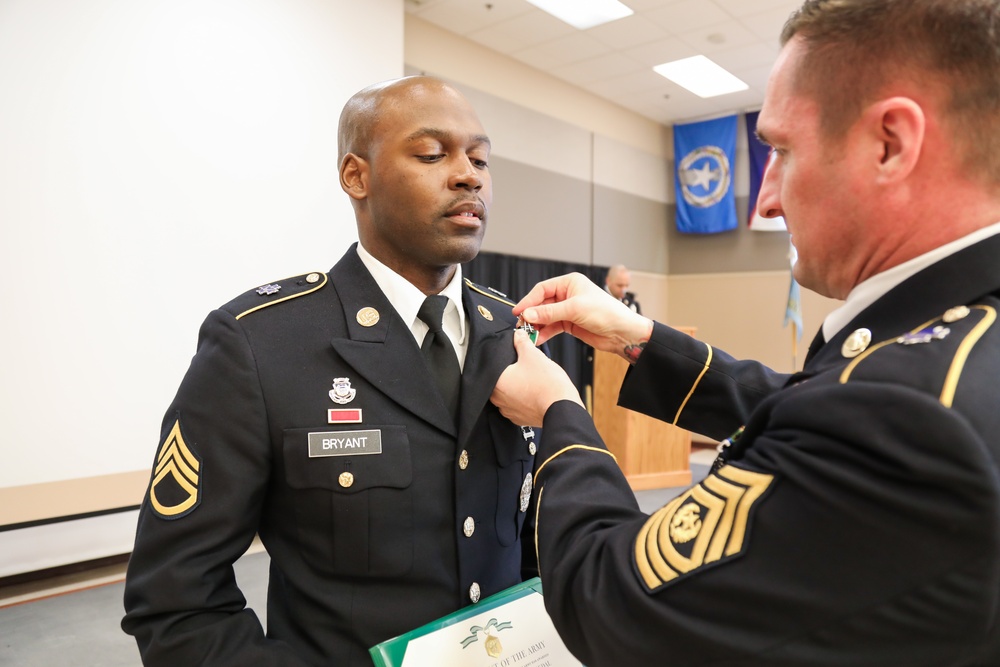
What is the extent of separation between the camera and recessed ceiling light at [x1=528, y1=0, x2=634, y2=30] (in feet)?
19.2

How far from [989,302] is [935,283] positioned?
0.18ft

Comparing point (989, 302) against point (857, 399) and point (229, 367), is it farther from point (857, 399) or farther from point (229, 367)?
point (229, 367)

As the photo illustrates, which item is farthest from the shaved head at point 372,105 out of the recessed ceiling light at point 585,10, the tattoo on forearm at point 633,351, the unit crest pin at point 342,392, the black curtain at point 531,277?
the black curtain at point 531,277

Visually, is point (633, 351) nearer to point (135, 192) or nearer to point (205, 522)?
point (205, 522)

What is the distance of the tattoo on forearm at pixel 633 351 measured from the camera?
4.73ft

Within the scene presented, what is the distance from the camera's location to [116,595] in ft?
11.5

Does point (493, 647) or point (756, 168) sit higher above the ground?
point (756, 168)

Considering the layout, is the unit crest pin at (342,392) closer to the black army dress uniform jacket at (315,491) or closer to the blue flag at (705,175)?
the black army dress uniform jacket at (315,491)

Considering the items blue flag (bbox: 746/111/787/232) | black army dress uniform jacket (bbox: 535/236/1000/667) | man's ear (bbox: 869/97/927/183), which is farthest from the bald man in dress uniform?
blue flag (bbox: 746/111/787/232)

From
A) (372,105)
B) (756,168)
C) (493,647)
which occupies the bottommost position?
(493,647)

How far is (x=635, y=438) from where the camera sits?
18.7 ft

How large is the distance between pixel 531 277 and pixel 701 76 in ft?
9.61

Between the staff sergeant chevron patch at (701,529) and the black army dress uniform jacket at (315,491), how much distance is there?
484mm

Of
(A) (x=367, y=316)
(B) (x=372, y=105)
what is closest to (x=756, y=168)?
(B) (x=372, y=105)
